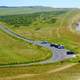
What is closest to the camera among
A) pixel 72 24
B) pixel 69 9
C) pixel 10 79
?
pixel 10 79

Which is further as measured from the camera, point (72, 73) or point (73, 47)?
point (73, 47)

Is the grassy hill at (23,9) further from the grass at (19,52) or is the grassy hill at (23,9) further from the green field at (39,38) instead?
the grass at (19,52)

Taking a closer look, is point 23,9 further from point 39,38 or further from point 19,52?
point 19,52

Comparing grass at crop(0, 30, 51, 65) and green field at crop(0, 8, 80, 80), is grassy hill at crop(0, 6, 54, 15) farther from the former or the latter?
grass at crop(0, 30, 51, 65)

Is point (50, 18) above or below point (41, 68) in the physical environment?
above

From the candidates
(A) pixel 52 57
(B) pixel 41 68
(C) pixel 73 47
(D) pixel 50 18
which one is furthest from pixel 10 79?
(D) pixel 50 18

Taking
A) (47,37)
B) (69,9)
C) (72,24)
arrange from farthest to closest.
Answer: (69,9), (72,24), (47,37)

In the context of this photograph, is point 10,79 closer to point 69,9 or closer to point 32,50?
point 32,50

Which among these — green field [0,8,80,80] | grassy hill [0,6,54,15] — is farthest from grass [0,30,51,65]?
grassy hill [0,6,54,15]
